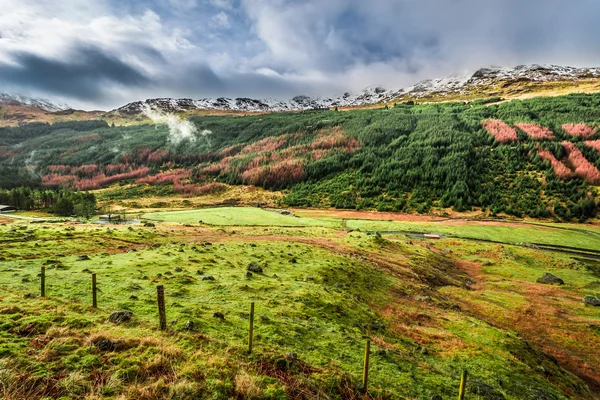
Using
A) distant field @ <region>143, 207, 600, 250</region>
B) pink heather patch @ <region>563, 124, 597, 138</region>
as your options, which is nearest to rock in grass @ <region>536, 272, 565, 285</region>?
distant field @ <region>143, 207, 600, 250</region>

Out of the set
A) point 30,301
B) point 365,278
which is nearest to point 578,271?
point 365,278

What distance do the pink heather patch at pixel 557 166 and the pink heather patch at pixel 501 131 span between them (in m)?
21.0

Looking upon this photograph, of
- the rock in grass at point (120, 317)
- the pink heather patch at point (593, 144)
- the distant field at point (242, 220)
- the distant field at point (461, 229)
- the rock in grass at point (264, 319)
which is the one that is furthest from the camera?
the pink heather patch at point (593, 144)

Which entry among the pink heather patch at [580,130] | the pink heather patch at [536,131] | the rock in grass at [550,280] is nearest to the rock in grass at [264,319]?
the rock in grass at [550,280]

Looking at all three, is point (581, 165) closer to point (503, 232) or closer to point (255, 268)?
point (503, 232)

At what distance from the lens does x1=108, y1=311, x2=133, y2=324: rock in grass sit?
41.3 ft

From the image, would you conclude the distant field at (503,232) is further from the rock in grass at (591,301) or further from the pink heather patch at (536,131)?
the pink heather patch at (536,131)

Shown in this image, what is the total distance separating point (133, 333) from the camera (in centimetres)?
1139

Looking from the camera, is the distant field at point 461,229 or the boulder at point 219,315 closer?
the boulder at point 219,315

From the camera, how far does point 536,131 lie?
174 metres

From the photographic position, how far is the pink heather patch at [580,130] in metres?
161

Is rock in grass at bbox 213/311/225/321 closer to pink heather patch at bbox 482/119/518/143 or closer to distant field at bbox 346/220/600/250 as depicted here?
distant field at bbox 346/220/600/250

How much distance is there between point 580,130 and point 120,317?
9133 inches

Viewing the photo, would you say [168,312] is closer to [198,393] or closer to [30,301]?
[30,301]
